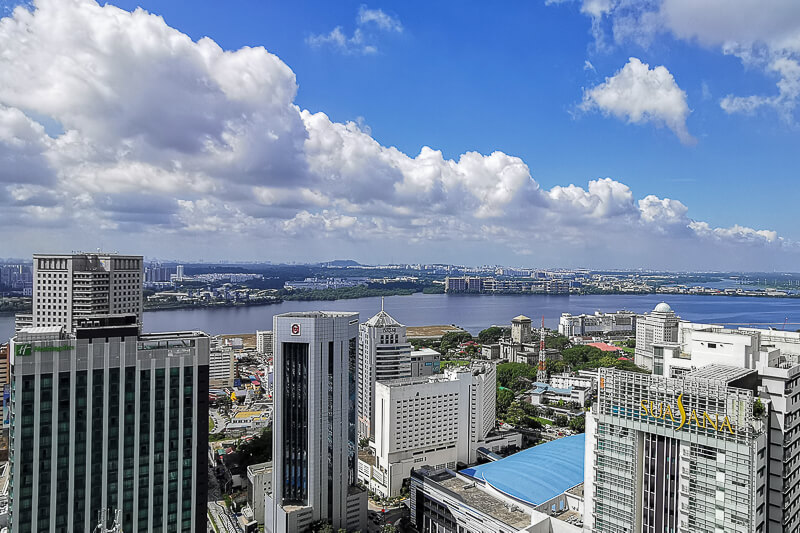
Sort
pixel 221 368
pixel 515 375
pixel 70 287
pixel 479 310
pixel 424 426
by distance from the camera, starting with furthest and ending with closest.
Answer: pixel 479 310, pixel 515 375, pixel 221 368, pixel 424 426, pixel 70 287

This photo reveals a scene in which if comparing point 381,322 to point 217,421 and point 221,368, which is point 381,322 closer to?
point 217,421

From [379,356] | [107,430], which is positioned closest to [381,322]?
[379,356]

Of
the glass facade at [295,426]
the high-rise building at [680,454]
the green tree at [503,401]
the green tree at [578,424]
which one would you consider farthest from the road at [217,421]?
the high-rise building at [680,454]

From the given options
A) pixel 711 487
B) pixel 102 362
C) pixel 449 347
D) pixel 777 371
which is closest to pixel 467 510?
pixel 711 487

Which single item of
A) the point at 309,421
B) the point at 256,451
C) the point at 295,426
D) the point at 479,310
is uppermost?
the point at 309,421

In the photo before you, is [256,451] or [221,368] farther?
[221,368]

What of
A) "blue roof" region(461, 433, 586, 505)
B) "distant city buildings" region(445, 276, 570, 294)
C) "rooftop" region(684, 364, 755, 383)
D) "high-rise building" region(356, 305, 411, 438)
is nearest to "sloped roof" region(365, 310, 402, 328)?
"high-rise building" region(356, 305, 411, 438)

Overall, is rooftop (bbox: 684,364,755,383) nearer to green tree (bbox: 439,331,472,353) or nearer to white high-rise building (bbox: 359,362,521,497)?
white high-rise building (bbox: 359,362,521,497)

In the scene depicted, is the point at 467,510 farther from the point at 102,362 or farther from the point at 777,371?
the point at 102,362
